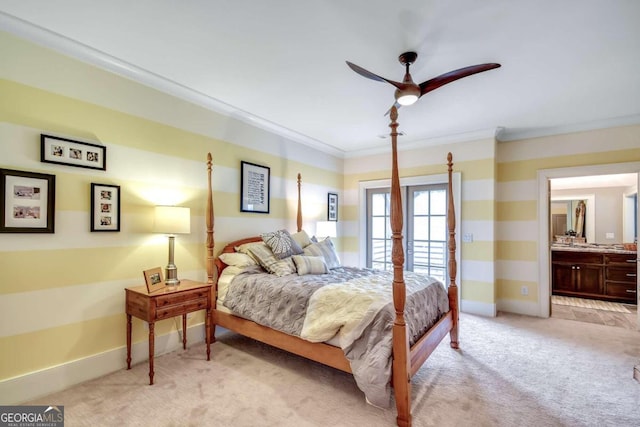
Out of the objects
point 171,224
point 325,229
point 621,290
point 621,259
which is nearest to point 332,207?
point 325,229

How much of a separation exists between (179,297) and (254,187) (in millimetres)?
1706

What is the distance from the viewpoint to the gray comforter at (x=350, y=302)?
196cm

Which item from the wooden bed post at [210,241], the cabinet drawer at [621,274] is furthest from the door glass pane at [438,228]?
the wooden bed post at [210,241]

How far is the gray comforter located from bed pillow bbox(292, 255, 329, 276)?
0.39 feet

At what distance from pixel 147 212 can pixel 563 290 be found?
6557 millimetres

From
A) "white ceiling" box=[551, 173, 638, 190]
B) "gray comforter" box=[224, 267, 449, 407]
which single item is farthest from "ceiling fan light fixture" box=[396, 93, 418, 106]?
"white ceiling" box=[551, 173, 638, 190]

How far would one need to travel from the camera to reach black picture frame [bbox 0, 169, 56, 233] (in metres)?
2.03

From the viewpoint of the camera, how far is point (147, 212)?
2.79 metres

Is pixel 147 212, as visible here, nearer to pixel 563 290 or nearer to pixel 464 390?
pixel 464 390

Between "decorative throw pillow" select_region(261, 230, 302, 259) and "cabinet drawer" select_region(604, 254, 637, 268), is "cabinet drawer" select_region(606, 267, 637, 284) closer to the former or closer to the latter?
"cabinet drawer" select_region(604, 254, 637, 268)

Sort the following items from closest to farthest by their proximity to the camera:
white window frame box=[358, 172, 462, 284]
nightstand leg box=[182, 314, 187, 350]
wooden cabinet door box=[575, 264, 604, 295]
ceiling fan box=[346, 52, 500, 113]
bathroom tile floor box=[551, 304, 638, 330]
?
ceiling fan box=[346, 52, 500, 113] < nightstand leg box=[182, 314, 187, 350] < bathroom tile floor box=[551, 304, 638, 330] < white window frame box=[358, 172, 462, 284] < wooden cabinet door box=[575, 264, 604, 295]

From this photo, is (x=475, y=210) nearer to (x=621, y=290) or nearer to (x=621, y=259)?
(x=621, y=259)

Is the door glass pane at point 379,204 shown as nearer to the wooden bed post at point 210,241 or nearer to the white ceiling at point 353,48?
the white ceiling at point 353,48

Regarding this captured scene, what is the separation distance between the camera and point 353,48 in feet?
7.55
